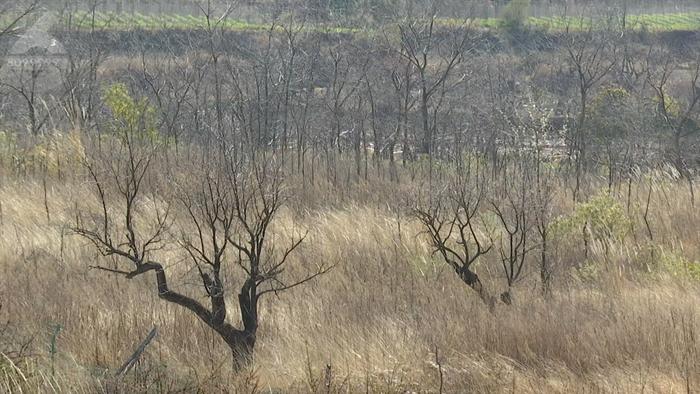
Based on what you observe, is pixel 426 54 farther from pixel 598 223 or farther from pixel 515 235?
pixel 515 235

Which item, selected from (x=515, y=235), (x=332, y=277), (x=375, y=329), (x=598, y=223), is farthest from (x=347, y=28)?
(x=375, y=329)

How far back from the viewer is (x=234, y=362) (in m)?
4.81

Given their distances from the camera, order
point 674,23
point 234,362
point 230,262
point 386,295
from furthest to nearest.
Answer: point 674,23
point 230,262
point 386,295
point 234,362

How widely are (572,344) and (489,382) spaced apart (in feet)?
2.23

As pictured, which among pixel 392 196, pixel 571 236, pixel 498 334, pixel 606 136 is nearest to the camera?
pixel 498 334

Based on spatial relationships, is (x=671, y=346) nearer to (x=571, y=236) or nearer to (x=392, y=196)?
(x=571, y=236)

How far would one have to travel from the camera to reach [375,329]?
5.39m

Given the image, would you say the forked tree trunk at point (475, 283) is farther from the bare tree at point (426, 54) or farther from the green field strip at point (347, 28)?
the green field strip at point (347, 28)

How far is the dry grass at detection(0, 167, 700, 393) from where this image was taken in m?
4.56

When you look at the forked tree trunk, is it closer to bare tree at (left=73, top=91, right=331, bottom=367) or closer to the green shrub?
bare tree at (left=73, top=91, right=331, bottom=367)

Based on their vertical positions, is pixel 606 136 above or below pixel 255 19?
below

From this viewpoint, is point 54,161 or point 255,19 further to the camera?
point 255,19

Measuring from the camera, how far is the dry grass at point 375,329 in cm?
456

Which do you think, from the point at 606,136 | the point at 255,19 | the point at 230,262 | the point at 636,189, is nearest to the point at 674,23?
the point at 255,19
